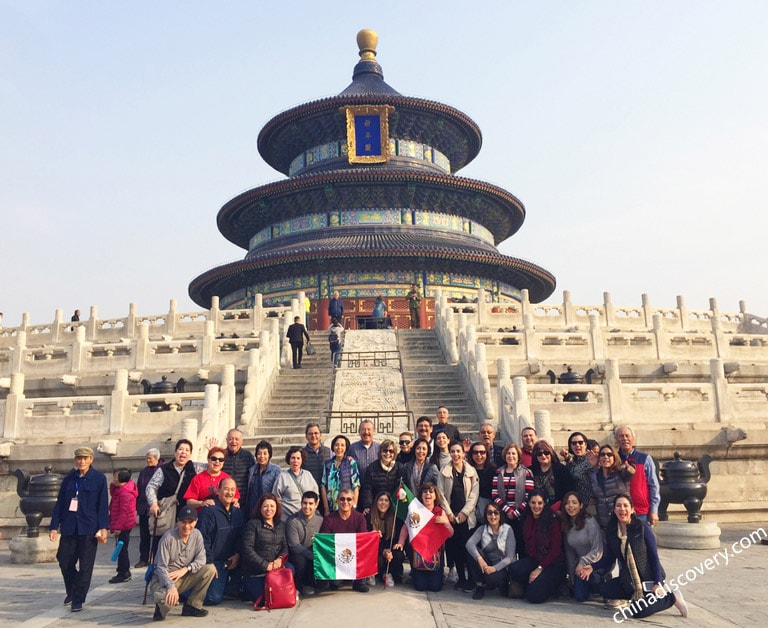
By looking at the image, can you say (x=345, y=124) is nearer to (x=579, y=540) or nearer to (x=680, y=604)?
(x=579, y=540)

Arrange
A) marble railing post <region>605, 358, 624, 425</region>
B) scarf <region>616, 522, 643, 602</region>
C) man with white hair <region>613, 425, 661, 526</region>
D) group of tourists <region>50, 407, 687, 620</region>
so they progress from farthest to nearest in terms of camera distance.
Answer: marble railing post <region>605, 358, 624, 425</region>, man with white hair <region>613, 425, 661, 526</region>, group of tourists <region>50, 407, 687, 620</region>, scarf <region>616, 522, 643, 602</region>

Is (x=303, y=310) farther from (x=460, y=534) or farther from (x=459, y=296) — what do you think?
(x=460, y=534)

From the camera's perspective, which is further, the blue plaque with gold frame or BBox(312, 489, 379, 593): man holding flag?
the blue plaque with gold frame

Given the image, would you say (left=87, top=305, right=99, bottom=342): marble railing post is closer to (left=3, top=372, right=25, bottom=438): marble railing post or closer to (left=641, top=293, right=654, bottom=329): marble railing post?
(left=3, top=372, right=25, bottom=438): marble railing post

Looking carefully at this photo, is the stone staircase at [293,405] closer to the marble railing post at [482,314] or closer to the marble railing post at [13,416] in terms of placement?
the marble railing post at [13,416]

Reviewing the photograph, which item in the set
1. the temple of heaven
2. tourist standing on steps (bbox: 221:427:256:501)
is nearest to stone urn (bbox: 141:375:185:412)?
tourist standing on steps (bbox: 221:427:256:501)

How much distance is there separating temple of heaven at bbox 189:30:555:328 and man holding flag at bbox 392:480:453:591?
2405 centimetres

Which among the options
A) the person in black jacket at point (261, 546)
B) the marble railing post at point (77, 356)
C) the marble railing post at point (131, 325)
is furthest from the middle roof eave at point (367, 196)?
→ the person in black jacket at point (261, 546)

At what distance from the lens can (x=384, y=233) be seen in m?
34.3

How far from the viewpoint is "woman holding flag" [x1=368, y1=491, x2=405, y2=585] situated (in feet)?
25.5

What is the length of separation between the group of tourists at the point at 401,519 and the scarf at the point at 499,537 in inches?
0.6

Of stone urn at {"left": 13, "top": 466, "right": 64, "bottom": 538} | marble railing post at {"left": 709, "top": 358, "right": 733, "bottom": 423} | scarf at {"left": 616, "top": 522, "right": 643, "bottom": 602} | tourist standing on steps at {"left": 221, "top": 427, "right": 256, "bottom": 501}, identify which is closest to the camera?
scarf at {"left": 616, "top": 522, "right": 643, "bottom": 602}

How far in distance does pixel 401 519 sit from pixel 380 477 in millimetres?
501

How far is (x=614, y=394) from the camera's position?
13.2 metres
